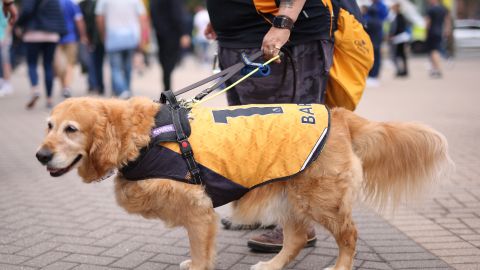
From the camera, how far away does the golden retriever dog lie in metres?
3.04

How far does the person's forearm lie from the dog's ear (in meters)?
1.29

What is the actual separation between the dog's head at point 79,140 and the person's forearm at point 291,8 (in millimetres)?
1278

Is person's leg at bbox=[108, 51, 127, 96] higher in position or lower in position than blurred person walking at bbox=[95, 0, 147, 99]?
lower

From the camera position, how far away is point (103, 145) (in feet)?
10.0

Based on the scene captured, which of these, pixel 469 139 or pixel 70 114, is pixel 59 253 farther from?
pixel 469 139

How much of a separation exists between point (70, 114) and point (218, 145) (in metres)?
0.79

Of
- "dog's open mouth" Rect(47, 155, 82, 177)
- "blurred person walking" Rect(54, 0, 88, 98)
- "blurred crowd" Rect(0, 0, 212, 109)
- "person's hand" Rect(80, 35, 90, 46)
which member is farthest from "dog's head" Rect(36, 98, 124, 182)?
"person's hand" Rect(80, 35, 90, 46)

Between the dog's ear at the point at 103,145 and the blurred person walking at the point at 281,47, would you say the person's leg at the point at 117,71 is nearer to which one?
the blurred person walking at the point at 281,47

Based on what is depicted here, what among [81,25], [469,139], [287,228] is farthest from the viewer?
[81,25]

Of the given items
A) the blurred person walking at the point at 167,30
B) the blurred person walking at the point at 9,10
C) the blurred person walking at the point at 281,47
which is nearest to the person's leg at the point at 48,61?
the blurred person walking at the point at 167,30

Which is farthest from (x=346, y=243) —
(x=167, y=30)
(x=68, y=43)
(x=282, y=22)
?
(x=68, y=43)

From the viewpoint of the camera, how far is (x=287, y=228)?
12.0ft

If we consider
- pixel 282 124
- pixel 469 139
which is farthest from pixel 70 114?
pixel 469 139

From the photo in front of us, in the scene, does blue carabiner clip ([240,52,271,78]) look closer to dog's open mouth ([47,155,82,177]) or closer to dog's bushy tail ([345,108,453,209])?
dog's bushy tail ([345,108,453,209])
